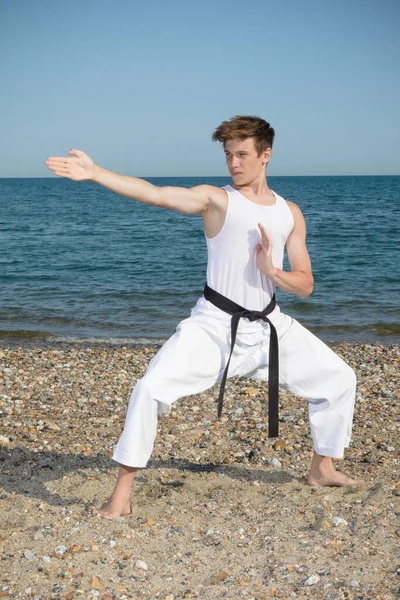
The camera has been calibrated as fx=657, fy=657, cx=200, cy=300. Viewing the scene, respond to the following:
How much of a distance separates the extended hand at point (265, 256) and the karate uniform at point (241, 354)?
0.13 metres

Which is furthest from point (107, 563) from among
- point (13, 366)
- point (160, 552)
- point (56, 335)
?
point (56, 335)

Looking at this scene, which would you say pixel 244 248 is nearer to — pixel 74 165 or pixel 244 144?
pixel 244 144

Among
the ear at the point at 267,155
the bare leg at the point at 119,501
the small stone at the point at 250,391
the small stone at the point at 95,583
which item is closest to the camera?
the small stone at the point at 95,583

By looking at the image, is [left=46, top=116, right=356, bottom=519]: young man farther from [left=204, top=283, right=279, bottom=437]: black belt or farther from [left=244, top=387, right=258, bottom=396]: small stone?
[left=244, top=387, right=258, bottom=396]: small stone

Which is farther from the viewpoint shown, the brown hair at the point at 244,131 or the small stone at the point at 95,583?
the brown hair at the point at 244,131

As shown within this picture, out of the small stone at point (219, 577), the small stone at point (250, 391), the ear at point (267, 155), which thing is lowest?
the small stone at point (250, 391)

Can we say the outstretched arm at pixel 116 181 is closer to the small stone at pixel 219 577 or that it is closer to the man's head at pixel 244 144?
the man's head at pixel 244 144

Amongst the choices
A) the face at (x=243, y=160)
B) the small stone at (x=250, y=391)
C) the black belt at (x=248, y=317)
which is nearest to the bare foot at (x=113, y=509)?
the black belt at (x=248, y=317)

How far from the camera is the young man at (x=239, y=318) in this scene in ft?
13.6

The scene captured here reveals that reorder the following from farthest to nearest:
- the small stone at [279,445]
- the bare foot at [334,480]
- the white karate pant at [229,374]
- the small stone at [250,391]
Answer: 1. the small stone at [250,391]
2. the small stone at [279,445]
3. the bare foot at [334,480]
4. the white karate pant at [229,374]

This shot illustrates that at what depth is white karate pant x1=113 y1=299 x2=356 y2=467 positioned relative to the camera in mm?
4129

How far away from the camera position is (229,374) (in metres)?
4.54

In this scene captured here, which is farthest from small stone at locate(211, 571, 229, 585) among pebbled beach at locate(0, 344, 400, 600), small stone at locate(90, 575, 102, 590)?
small stone at locate(90, 575, 102, 590)

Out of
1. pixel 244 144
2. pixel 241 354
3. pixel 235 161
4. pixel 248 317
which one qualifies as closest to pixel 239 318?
pixel 248 317
